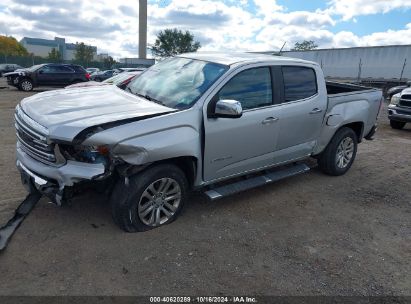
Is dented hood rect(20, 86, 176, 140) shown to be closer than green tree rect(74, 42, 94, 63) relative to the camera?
Yes

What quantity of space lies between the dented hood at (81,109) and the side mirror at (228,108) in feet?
1.65

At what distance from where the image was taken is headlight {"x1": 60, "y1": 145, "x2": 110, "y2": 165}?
11.1ft

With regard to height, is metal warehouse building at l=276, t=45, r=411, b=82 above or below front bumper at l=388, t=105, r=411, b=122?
above

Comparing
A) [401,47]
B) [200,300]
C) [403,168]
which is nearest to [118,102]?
[200,300]

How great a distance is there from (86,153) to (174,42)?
230ft

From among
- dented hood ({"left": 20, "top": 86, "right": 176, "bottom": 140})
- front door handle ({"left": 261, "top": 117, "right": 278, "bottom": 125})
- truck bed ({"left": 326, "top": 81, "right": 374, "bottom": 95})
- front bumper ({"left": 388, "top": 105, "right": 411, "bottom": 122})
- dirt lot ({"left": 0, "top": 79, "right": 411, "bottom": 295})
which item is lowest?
dirt lot ({"left": 0, "top": 79, "right": 411, "bottom": 295})

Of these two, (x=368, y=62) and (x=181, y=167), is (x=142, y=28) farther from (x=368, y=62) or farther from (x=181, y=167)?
(x=181, y=167)

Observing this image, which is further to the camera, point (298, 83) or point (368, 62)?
point (368, 62)

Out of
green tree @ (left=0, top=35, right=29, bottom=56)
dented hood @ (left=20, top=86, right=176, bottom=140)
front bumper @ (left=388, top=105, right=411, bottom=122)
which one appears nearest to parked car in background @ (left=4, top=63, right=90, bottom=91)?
front bumper @ (left=388, top=105, right=411, bottom=122)

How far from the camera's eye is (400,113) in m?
10.9

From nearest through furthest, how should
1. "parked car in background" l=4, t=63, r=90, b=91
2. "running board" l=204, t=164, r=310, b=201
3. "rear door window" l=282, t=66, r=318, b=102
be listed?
"running board" l=204, t=164, r=310, b=201 < "rear door window" l=282, t=66, r=318, b=102 < "parked car in background" l=4, t=63, r=90, b=91

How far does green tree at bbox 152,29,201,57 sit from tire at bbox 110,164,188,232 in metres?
68.4

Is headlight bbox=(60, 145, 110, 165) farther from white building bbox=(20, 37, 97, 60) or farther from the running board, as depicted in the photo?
white building bbox=(20, 37, 97, 60)

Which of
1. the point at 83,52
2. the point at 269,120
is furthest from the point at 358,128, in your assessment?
the point at 83,52
